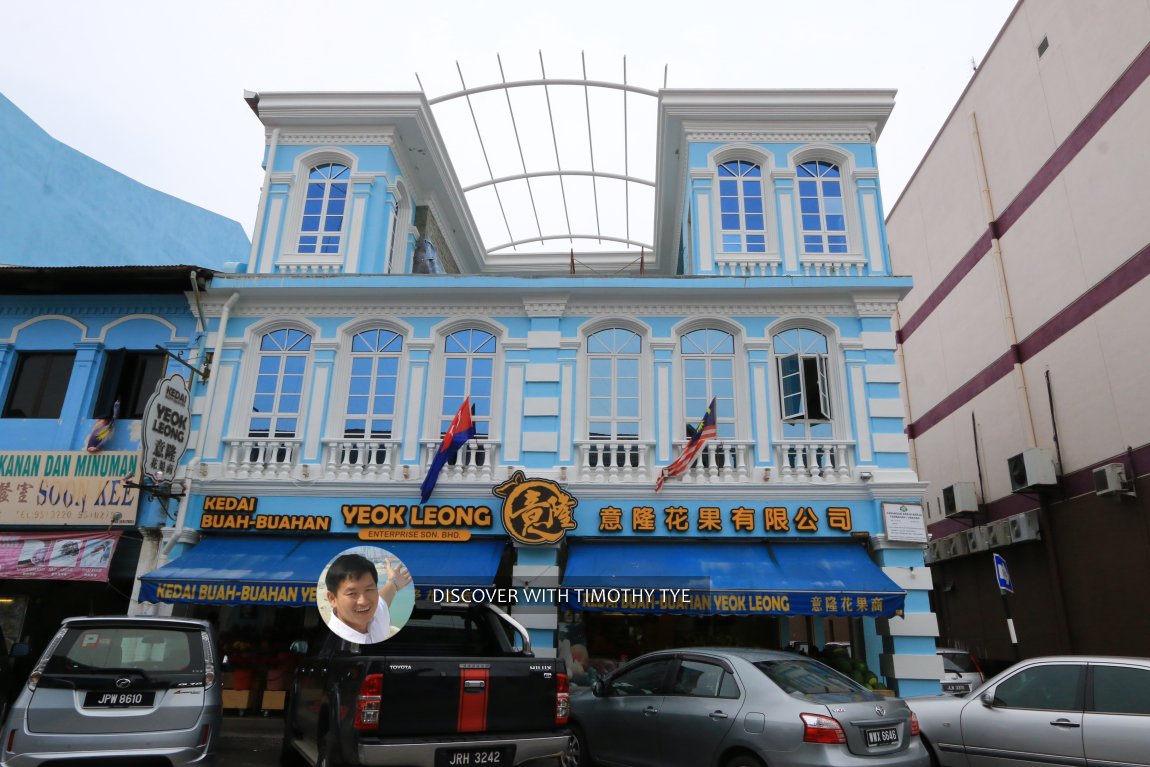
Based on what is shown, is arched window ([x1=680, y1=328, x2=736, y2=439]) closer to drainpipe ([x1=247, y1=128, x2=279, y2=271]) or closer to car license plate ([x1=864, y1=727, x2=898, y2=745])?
car license plate ([x1=864, y1=727, x2=898, y2=745])

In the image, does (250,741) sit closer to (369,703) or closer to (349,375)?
(369,703)

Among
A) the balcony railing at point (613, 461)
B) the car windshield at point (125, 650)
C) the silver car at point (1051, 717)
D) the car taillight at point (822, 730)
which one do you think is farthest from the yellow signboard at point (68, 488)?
the silver car at point (1051, 717)

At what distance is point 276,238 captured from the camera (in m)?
14.9

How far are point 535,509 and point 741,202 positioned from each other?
7.23 metres

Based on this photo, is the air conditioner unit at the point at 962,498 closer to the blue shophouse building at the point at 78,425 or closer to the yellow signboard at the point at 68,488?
the blue shophouse building at the point at 78,425

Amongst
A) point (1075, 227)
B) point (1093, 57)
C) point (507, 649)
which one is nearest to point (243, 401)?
point (507, 649)

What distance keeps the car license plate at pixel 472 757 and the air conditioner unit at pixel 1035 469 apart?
47.9ft

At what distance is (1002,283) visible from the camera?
63.5ft

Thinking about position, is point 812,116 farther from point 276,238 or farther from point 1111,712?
point 1111,712

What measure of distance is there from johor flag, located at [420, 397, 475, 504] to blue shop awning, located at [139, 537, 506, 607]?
0.96 m

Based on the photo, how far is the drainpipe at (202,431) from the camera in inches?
495

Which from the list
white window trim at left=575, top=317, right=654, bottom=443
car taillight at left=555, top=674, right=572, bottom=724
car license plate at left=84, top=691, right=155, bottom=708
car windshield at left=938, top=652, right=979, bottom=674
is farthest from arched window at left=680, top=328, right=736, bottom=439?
car license plate at left=84, top=691, right=155, bottom=708

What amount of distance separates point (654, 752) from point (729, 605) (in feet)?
11.7

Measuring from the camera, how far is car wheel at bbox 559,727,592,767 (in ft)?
28.0
